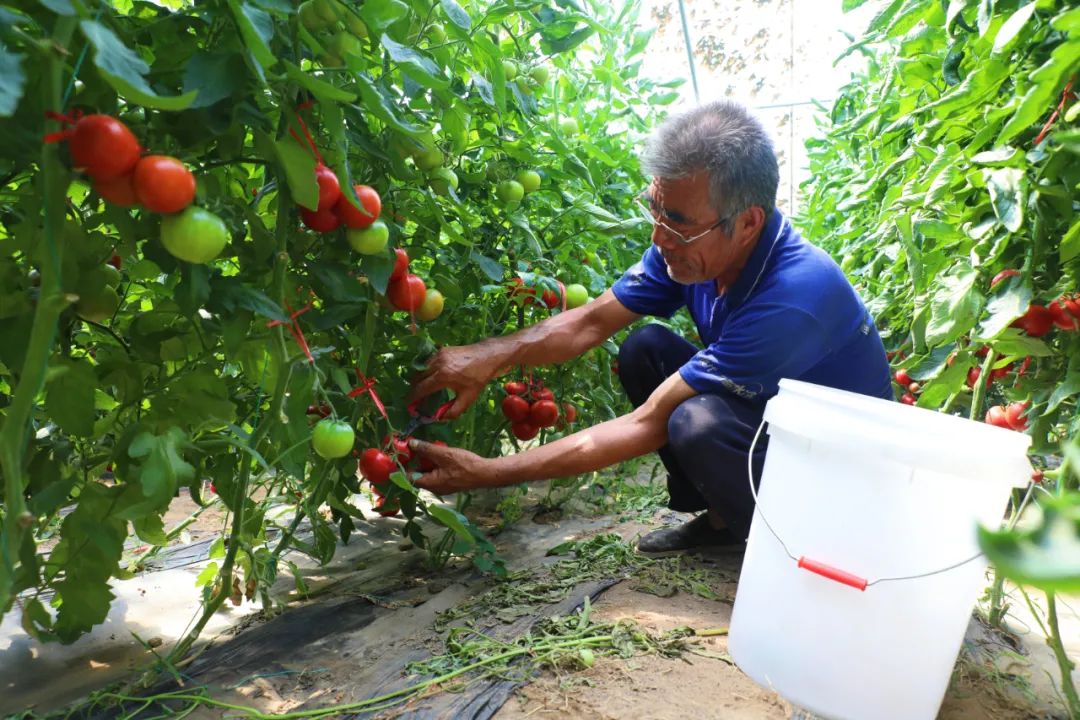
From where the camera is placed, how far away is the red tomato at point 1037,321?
4.58 ft

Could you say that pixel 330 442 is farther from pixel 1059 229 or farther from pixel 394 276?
pixel 1059 229

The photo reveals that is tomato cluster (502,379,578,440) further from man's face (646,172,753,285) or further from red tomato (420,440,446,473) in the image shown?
man's face (646,172,753,285)

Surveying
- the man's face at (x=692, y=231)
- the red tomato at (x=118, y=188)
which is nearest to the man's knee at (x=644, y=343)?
the man's face at (x=692, y=231)

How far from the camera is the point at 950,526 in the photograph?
1.06 m

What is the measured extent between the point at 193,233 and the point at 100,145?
0.43ft

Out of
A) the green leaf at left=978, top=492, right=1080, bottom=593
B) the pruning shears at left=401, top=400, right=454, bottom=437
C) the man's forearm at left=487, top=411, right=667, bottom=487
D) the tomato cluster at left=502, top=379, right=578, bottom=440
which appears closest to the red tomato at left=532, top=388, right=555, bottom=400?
the tomato cluster at left=502, top=379, right=578, bottom=440

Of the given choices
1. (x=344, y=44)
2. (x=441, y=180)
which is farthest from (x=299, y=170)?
(x=441, y=180)

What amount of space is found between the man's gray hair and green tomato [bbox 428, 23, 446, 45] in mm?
643

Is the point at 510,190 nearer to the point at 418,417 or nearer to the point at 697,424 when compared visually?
the point at 418,417

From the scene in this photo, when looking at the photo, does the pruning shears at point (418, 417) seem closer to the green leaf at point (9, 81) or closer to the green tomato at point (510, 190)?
the green tomato at point (510, 190)

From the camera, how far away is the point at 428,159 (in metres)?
1.32

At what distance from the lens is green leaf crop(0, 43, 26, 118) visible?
0.64 metres

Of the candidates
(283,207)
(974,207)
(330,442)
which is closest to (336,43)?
(283,207)

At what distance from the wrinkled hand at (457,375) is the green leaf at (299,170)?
2.37 feet
